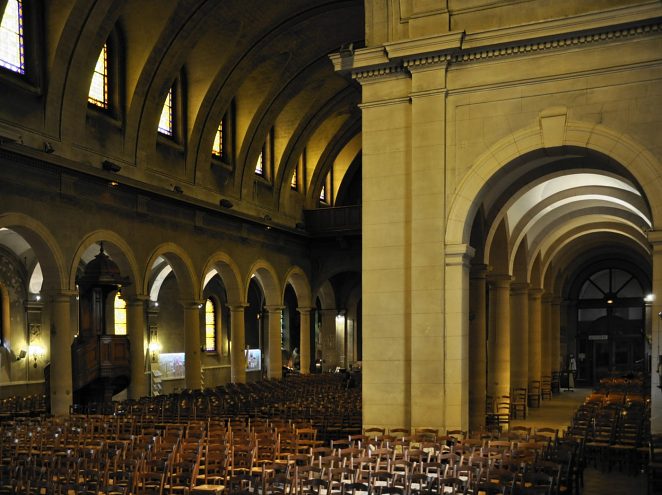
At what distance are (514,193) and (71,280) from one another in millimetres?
12809

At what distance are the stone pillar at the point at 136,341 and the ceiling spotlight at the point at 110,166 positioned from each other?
4375mm

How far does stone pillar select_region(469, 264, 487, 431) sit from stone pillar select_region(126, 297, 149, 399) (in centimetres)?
1109

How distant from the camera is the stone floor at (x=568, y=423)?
12539 mm

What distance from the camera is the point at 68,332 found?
21000 mm

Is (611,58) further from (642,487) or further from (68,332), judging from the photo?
(68,332)

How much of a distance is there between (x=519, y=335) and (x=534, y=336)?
348 cm

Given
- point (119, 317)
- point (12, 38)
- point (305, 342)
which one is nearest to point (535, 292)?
point (305, 342)

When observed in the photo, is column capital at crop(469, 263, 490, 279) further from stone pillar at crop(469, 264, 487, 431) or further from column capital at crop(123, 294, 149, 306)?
column capital at crop(123, 294, 149, 306)

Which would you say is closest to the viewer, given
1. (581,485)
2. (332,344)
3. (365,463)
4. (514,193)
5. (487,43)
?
(365,463)

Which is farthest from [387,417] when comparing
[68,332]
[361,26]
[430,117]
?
[361,26]

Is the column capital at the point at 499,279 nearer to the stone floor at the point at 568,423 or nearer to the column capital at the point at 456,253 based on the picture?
the stone floor at the point at 568,423

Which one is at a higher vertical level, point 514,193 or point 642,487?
point 514,193

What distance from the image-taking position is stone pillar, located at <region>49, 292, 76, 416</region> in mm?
20641

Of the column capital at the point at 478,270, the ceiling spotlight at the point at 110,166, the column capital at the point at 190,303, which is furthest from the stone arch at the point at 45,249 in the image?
the column capital at the point at 478,270
